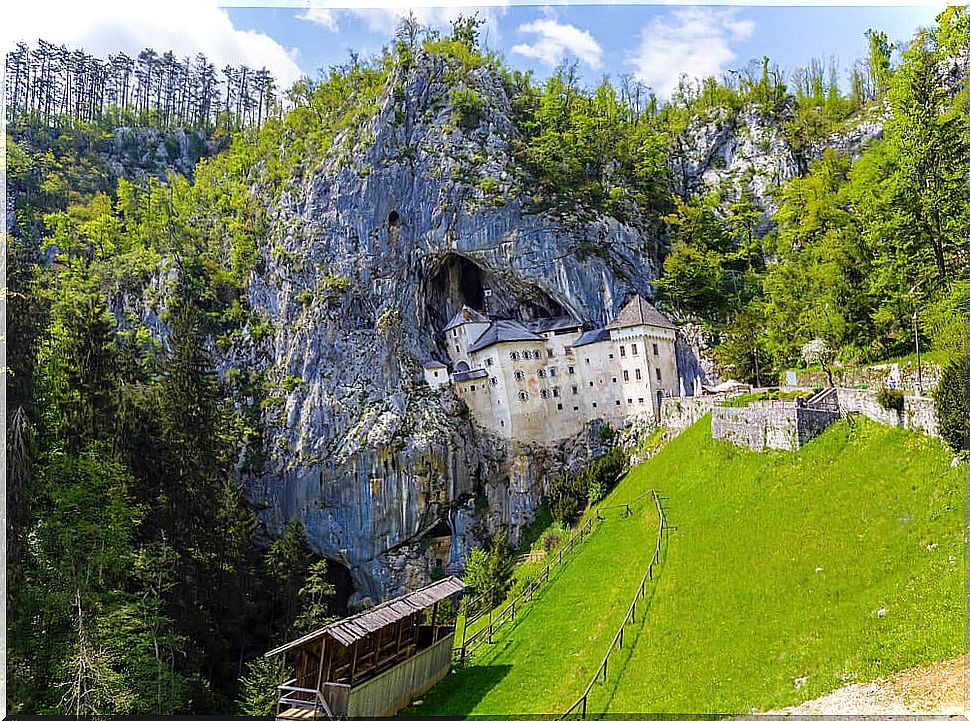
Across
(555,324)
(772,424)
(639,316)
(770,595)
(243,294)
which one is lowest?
(770,595)

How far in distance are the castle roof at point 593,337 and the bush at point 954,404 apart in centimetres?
2289

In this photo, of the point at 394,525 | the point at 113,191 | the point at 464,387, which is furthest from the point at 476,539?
the point at 113,191

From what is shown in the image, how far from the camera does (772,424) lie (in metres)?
23.1

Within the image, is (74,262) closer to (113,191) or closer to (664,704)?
(113,191)

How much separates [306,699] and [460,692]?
375 centimetres

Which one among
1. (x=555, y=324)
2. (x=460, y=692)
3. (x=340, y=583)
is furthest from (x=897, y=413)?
(x=340, y=583)

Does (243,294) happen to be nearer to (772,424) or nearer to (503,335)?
(503,335)

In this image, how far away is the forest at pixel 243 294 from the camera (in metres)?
19.7

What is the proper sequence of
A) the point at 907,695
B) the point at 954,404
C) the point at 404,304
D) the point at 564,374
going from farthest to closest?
the point at 404,304, the point at 564,374, the point at 954,404, the point at 907,695

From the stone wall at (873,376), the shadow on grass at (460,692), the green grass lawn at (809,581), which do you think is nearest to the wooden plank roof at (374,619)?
the shadow on grass at (460,692)

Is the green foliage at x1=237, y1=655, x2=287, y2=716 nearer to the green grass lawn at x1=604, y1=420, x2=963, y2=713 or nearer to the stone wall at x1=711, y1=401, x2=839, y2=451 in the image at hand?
the green grass lawn at x1=604, y1=420, x2=963, y2=713

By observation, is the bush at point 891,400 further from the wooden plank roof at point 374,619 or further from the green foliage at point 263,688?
the green foliage at point 263,688

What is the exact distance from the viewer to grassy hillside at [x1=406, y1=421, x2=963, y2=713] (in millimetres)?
12984

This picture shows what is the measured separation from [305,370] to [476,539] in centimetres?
1396
